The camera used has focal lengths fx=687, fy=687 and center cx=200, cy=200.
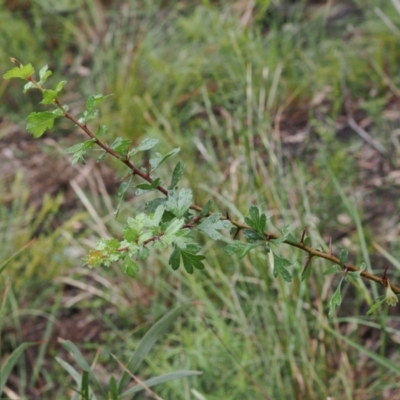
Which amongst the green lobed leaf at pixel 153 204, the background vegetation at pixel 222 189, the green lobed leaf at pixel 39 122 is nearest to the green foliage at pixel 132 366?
the background vegetation at pixel 222 189

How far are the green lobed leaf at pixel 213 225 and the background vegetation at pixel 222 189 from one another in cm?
58

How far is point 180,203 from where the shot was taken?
98cm

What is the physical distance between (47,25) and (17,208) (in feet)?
6.00

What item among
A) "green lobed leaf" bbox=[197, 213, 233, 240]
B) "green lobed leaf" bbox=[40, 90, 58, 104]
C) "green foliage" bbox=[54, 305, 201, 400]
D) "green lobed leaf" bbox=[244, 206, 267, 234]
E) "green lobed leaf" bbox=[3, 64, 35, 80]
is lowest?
"green foliage" bbox=[54, 305, 201, 400]

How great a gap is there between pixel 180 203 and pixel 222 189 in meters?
1.65

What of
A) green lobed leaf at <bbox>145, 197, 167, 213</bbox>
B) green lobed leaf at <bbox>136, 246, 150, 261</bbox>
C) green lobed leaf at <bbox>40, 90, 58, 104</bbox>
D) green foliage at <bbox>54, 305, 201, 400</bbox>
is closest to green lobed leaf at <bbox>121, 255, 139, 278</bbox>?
green lobed leaf at <bbox>136, 246, 150, 261</bbox>

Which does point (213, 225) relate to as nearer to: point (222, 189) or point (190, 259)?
point (190, 259)

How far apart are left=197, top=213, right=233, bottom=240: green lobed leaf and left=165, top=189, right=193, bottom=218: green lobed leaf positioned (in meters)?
0.03

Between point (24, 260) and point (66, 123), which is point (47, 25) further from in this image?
point (24, 260)

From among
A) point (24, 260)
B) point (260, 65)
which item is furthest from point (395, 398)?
point (260, 65)

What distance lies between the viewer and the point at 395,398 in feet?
6.55

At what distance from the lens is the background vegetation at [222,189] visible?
208cm

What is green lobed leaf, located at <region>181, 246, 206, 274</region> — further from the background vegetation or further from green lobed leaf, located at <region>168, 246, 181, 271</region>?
the background vegetation

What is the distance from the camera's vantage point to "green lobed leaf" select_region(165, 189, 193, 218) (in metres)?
0.97
